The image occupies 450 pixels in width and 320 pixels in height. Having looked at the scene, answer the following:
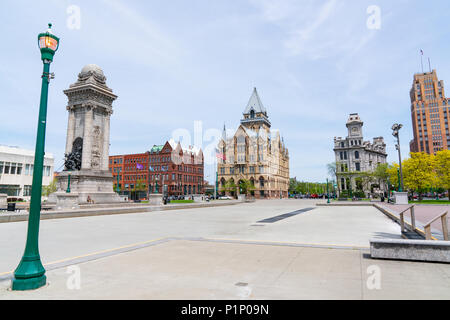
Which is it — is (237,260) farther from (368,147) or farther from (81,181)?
(368,147)

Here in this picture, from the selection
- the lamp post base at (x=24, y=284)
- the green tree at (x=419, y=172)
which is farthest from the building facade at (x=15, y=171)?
the green tree at (x=419, y=172)

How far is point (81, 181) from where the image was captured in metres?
28.7

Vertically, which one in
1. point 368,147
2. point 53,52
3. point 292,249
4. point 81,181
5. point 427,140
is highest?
point 427,140

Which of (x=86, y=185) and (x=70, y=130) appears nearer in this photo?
(x=86, y=185)

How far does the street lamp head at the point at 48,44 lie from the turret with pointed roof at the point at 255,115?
349 ft

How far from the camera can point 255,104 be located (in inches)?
4535

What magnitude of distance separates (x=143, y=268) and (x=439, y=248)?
687 centimetres

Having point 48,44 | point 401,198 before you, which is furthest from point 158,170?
point 48,44

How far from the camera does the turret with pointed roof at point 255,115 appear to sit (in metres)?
111

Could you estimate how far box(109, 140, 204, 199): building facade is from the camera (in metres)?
97.2

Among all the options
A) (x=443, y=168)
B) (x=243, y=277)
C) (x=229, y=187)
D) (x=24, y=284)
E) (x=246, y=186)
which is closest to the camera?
(x=24, y=284)

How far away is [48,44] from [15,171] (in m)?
76.6

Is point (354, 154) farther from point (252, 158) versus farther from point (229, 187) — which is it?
point (229, 187)
